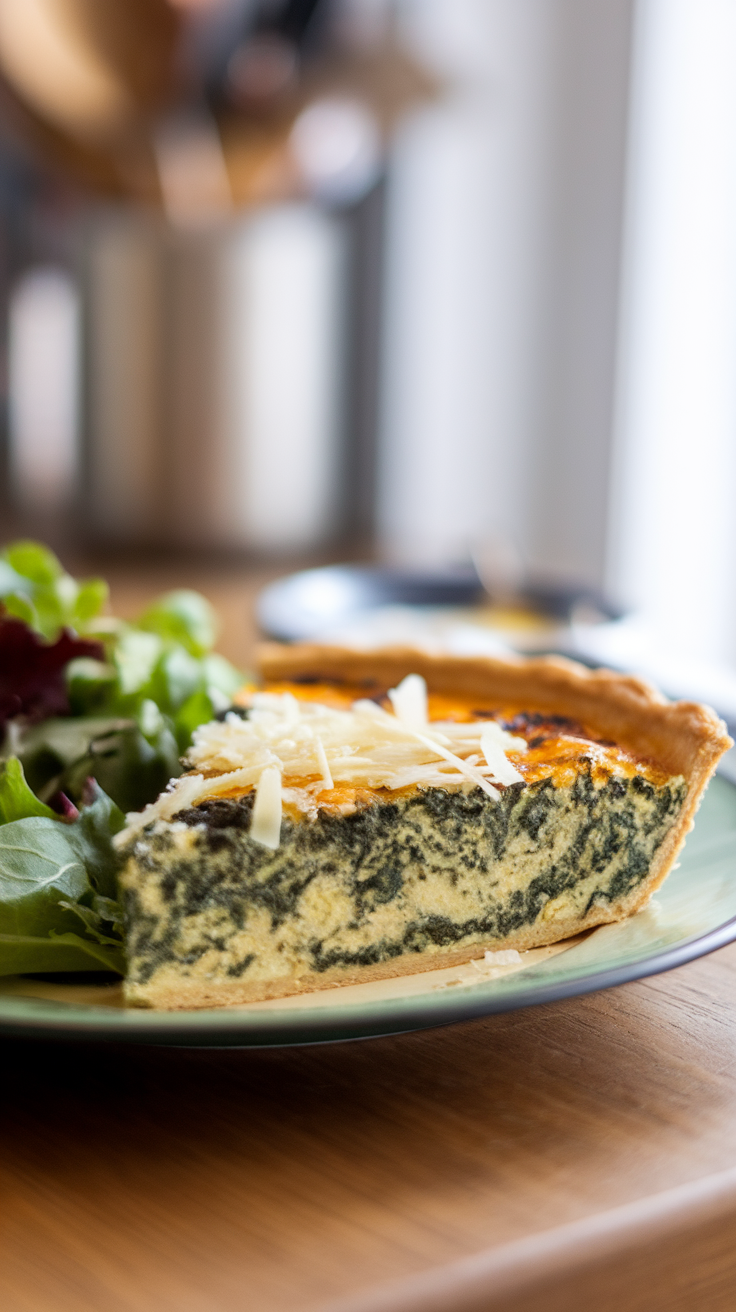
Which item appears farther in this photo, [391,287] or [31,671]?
[391,287]

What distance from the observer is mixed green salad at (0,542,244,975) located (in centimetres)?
83

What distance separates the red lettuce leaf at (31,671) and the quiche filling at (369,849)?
0.33 meters

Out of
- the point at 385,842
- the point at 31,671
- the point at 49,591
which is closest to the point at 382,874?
the point at 385,842

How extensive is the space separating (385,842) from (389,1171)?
0.90 ft

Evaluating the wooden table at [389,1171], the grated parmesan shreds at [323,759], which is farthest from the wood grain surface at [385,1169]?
the grated parmesan shreds at [323,759]

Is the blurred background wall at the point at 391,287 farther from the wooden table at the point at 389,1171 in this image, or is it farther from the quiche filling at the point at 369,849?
the wooden table at the point at 389,1171

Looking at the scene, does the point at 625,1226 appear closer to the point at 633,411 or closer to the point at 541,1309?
the point at 541,1309

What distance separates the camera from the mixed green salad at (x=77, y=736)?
827 millimetres

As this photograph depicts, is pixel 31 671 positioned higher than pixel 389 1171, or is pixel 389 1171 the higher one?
pixel 31 671

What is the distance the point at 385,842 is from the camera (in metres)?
0.90

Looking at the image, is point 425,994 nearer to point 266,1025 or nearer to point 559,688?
point 266,1025

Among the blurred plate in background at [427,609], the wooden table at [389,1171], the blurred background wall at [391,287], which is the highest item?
the blurred background wall at [391,287]

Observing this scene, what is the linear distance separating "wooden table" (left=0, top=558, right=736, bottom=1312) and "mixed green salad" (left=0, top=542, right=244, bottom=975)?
80mm

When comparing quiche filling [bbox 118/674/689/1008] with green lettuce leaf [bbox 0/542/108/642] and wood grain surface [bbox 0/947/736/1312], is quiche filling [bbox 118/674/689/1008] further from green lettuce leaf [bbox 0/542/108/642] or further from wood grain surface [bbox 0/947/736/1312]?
green lettuce leaf [bbox 0/542/108/642]
